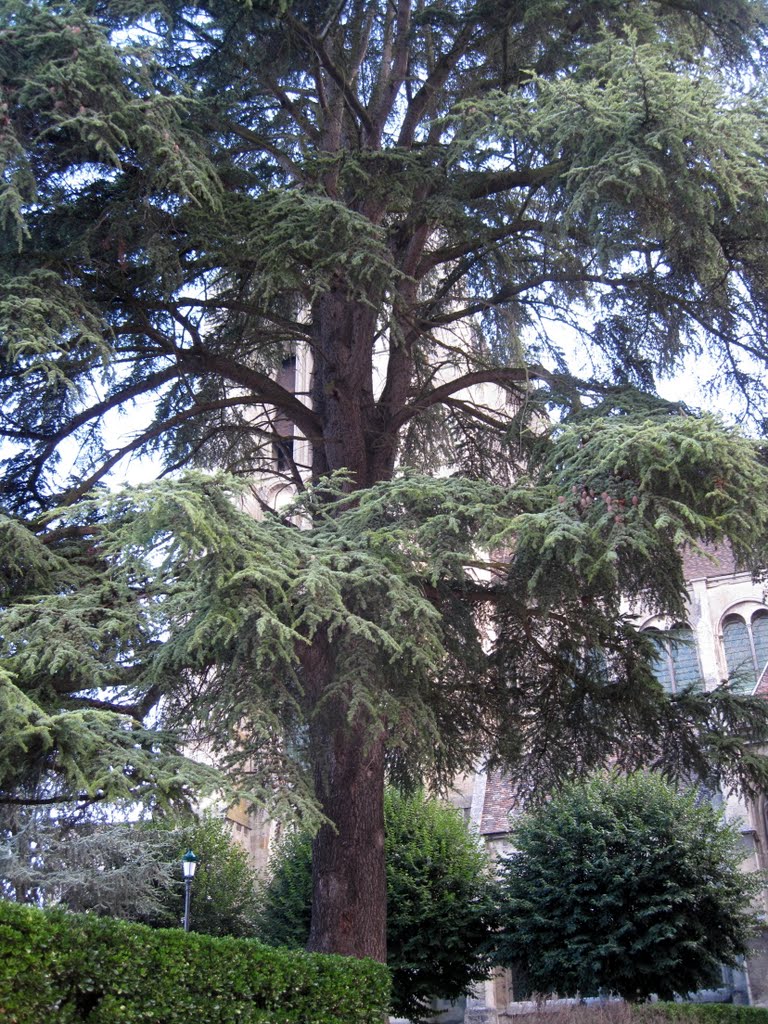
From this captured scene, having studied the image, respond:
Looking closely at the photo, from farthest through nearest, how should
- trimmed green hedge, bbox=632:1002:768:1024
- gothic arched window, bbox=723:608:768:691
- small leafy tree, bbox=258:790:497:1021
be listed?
gothic arched window, bbox=723:608:768:691 < small leafy tree, bbox=258:790:497:1021 < trimmed green hedge, bbox=632:1002:768:1024

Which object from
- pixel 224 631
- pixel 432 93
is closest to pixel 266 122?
pixel 432 93

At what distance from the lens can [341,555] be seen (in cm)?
822

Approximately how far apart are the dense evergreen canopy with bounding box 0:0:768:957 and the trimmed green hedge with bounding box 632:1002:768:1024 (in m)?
4.09

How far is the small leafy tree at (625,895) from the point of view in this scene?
15812 millimetres

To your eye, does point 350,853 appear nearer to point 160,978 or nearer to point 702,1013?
point 160,978

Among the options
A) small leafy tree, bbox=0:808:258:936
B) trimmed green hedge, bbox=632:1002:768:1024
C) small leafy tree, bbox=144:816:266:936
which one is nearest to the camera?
small leafy tree, bbox=0:808:258:936

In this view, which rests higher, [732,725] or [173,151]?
[173,151]

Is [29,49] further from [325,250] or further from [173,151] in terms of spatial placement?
[325,250]

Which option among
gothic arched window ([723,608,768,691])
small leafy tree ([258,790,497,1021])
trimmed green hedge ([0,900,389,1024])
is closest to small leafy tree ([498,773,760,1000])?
small leafy tree ([258,790,497,1021])

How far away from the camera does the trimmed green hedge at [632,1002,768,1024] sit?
13695mm

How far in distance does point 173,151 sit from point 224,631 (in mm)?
4228

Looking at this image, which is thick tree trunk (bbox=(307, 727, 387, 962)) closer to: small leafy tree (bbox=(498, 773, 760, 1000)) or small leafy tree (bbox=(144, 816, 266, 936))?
small leafy tree (bbox=(498, 773, 760, 1000))

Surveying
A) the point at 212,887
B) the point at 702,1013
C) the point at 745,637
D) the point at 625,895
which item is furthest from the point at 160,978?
the point at 745,637

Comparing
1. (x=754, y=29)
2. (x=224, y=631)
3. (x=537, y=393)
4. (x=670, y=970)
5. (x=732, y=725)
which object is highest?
(x=754, y=29)
